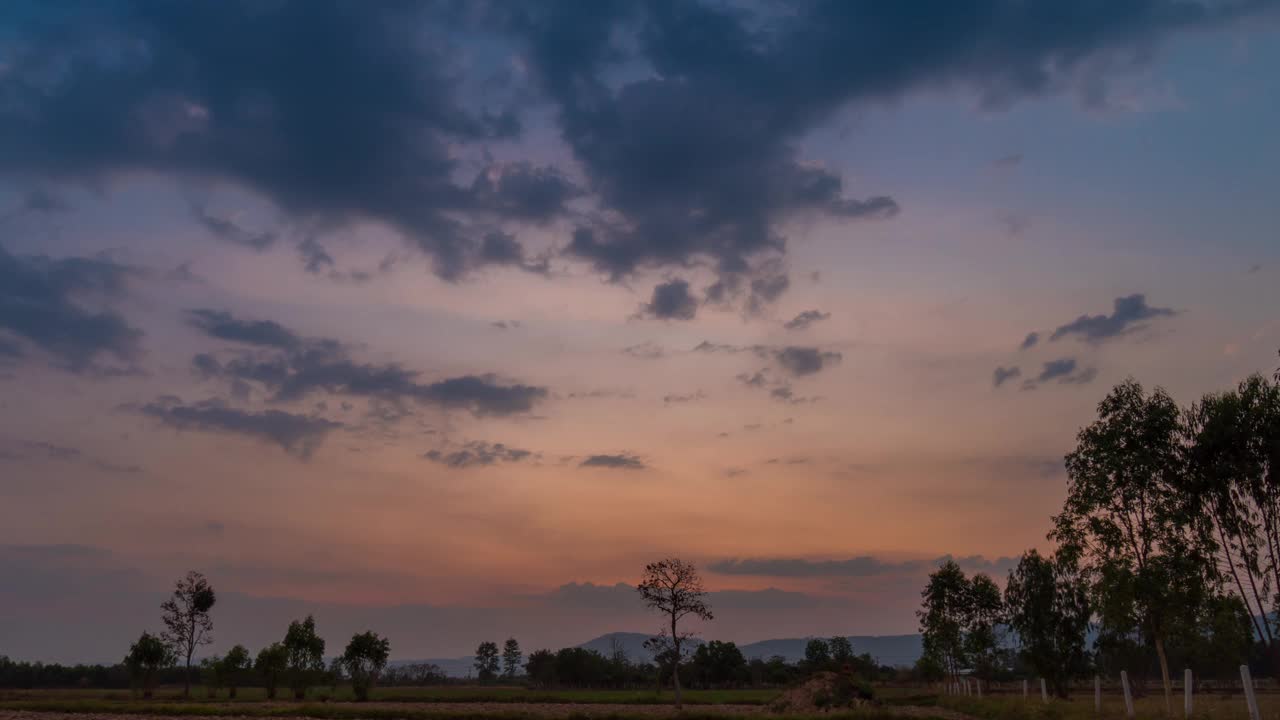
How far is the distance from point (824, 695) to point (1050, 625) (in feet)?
90.3

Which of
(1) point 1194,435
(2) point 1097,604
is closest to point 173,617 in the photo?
(2) point 1097,604

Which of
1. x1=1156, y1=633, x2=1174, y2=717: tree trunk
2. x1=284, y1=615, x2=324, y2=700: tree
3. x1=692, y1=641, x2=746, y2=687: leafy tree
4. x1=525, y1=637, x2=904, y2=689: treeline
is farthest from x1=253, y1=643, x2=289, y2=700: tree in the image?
x1=1156, y1=633, x2=1174, y2=717: tree trunk

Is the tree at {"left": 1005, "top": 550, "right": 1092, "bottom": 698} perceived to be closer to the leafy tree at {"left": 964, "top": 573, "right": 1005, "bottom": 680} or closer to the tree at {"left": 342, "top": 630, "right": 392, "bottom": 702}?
the leafy tree at {"left": 964, "top": 573, "right": 1005, "bottom": 680}

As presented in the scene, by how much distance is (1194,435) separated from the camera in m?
40.7

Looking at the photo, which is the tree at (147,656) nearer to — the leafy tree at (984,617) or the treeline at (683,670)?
the treeline at (683,670)

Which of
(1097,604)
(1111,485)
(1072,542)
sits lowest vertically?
(1097,604)

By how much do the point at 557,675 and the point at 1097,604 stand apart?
13159 centimetres

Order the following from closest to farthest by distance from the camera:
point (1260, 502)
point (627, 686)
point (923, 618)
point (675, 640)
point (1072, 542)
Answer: point (1260, 502)
point (1072, 542)
point (675, 640)
point (923, 618)
point (627, 686)

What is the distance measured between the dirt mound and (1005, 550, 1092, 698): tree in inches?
793

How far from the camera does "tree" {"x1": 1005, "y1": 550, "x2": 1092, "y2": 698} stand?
75.8 m

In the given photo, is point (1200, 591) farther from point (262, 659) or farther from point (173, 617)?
point (173, 617)

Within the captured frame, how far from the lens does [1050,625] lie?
251ft

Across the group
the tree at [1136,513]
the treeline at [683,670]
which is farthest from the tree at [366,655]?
the tree at [1136,513]

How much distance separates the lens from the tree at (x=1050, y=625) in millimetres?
75750
